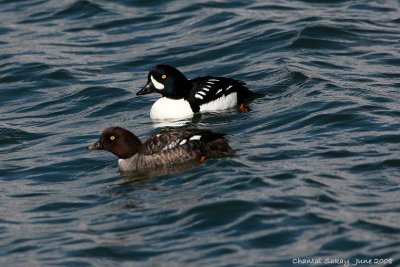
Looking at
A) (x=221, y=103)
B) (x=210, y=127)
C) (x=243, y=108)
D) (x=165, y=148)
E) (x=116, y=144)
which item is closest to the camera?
(x=165, y=148)

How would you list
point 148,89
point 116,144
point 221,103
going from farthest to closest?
point 148,89
point 221,103
point 116,144

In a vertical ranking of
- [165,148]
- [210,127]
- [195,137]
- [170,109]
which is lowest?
[210,127]

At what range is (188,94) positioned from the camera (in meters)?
18.6

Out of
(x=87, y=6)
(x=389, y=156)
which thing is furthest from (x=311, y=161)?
(x=87, y=6)

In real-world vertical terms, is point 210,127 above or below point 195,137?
below

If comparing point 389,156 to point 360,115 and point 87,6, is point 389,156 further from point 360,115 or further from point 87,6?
point 87,6

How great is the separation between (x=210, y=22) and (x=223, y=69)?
3.74 m

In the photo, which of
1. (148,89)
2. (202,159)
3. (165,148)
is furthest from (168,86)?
(202,159)

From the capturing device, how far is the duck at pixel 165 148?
14.8m

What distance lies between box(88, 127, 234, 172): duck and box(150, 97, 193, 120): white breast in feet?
10.4

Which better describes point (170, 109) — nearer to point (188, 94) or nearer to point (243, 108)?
point (188, 94)

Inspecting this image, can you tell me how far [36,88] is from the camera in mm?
21359

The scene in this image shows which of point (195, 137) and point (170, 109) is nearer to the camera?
point (195, 137)

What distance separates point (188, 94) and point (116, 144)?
12.2 ft
